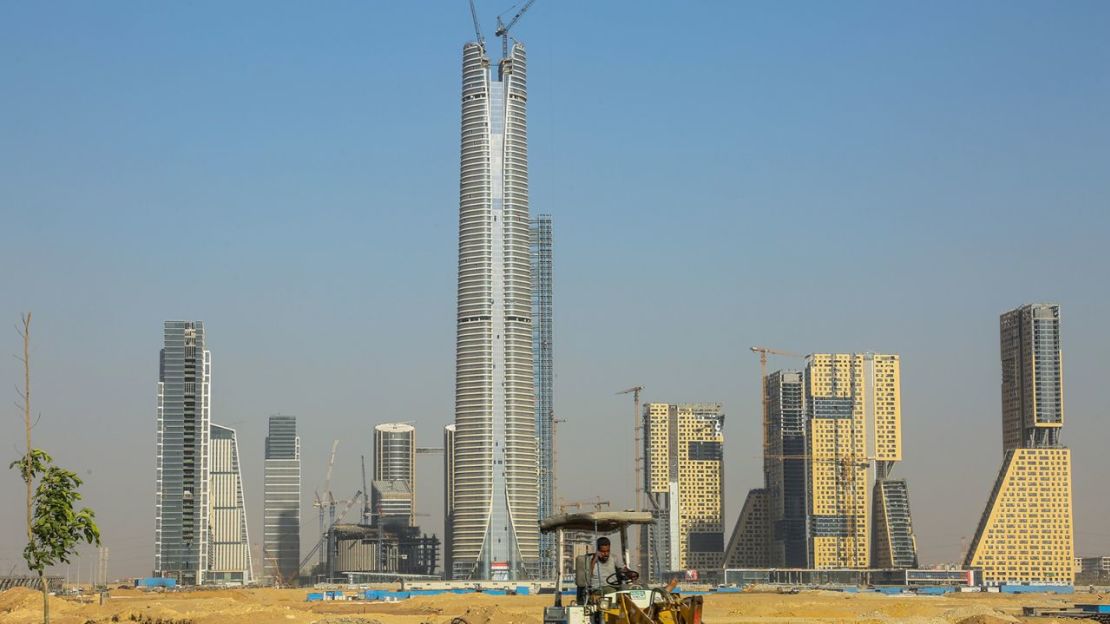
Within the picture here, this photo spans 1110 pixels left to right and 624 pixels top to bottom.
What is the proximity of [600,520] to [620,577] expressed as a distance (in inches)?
53.3

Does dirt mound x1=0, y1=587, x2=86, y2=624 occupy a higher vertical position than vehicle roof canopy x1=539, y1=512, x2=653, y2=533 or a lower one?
lower

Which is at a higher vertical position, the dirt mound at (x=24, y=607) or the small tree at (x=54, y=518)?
the small tree at (x=54, y=518)

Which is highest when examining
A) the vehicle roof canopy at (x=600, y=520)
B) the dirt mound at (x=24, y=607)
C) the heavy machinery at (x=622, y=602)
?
the vehicle roof canopy at (x=600, y=520)

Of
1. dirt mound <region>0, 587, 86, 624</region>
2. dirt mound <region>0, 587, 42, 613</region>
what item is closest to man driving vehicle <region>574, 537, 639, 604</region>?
dirt mound <region>0, 587, 86, 624</region>

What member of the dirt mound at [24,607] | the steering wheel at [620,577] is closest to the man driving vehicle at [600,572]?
the steering wheel at [620,577]

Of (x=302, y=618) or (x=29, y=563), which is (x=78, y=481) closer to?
(x=29, y=563)

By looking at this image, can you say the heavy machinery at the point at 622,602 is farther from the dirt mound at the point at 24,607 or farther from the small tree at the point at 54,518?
the dirt mound at the point at 24,607

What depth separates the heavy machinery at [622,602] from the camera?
33531mm

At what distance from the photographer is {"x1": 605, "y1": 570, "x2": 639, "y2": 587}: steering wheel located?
34094mm

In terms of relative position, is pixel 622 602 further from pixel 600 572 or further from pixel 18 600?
pixel 18 600

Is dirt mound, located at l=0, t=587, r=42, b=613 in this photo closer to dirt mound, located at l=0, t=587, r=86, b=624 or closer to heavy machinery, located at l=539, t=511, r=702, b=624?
dirt mound, located at l=0, t=587, r=86, b=624

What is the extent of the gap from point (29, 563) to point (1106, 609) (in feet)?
376

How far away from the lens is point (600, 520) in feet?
114

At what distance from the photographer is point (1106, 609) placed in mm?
133875
